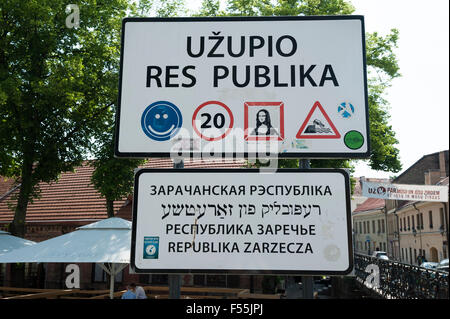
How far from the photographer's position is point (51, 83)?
11945 mm

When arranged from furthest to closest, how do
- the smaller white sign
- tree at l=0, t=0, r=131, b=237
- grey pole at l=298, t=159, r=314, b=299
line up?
the smaller white sign < tree at l=0, t=0, r=131, b=237 < grey pole at l=298, t=159, r=314, b=299

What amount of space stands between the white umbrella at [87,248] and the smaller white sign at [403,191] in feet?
37.2

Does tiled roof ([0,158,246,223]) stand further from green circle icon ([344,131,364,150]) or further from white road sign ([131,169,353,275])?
green circle icon ([344,131,364,150])

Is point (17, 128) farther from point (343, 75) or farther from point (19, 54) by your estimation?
point (343, 75)

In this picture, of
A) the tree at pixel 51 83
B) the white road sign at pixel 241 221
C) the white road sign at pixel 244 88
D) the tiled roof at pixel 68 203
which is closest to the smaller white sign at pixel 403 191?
the tree at pixel 51 83

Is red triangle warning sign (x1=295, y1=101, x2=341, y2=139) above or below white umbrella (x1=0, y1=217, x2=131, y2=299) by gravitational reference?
above

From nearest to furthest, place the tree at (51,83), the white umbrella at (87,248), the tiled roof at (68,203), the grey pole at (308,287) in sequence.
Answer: the grey pole at (308,287)
the white umbrella at (87,248)
the tree at (51,83)
the tiled roof at (68,203)

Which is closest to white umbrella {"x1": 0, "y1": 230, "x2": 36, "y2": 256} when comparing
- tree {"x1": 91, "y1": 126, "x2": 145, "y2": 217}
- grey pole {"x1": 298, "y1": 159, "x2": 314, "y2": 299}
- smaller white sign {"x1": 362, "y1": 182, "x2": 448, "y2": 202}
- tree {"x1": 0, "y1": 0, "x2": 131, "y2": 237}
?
tree {"x1": 0, "y1": 0, "x2": 131, "y2": 237}

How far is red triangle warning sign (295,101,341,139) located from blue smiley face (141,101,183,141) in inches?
25.9

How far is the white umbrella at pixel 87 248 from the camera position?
8.29 metres

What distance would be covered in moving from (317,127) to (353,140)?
0.65 ft

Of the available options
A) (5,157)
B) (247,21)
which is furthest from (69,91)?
(247,21)

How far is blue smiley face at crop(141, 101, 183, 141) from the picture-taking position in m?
2.07

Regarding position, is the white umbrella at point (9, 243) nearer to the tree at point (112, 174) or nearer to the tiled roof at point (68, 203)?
Answer: the tree at point (112, 174)
